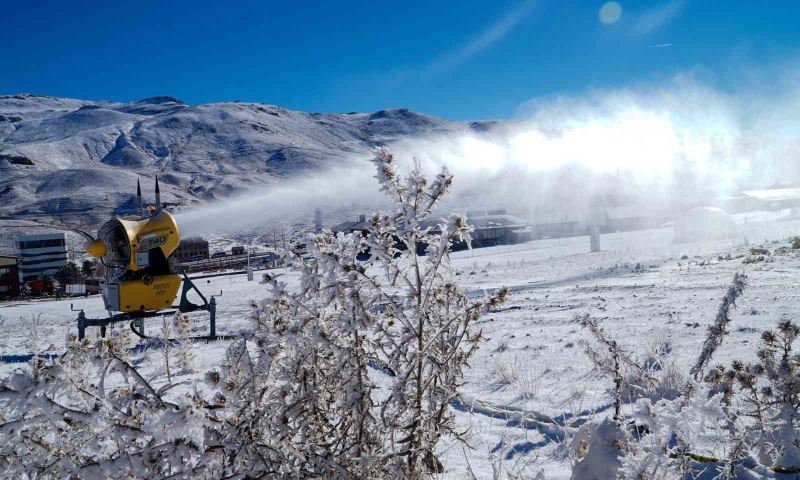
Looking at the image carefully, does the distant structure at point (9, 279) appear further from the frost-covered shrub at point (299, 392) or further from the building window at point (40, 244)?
the frost-covered shrub at point (299, 392)

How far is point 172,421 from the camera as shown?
1.56 m

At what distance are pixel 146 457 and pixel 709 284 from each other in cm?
983

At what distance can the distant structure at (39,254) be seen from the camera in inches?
1367

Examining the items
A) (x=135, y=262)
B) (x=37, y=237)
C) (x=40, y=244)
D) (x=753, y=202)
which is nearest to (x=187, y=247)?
(x=135, y=262)

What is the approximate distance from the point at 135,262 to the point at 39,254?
34771mm

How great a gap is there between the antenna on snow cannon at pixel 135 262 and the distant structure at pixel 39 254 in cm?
3291

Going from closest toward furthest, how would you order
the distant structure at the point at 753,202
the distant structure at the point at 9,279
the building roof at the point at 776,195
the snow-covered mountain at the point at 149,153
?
the distant structure at the point at 9,279 → the distant structure at the point at 753,202 → the building roof at the point at 776,195 → the snow-covered mountain at the point at 149,153

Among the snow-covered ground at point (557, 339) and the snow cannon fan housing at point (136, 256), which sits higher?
the snow cannon fan housing at point (136, 256)

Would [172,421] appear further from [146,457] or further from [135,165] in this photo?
[135,165]

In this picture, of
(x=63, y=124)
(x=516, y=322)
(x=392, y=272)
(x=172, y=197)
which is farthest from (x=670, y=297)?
(x=63, y=124)

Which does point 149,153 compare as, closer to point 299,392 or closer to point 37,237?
point 37,237

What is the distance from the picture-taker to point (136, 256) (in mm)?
6965

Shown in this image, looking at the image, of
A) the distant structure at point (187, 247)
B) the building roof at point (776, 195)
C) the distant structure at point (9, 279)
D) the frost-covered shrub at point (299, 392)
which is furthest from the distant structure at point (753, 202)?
the frost-covered shrub at point (299, 392)

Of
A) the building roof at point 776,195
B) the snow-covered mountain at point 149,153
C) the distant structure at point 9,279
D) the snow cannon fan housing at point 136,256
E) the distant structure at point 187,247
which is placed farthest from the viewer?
the snow-covered mountain at point 149,153
